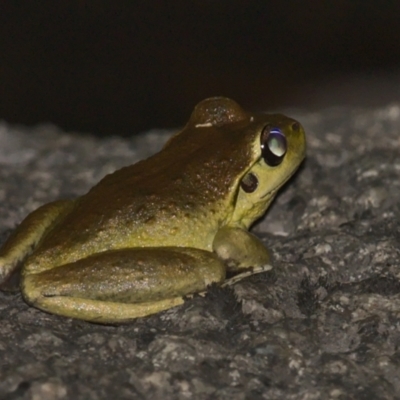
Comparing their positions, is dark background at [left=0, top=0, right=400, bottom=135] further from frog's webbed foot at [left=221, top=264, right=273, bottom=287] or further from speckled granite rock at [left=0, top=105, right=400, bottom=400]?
frog's webbed foot at [left=221, top=264, right=273, bottom=287]

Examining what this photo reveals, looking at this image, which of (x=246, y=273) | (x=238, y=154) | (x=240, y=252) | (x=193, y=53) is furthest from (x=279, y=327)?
(x=193, y=53)

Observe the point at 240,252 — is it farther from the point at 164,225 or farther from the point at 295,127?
the point at 295,127

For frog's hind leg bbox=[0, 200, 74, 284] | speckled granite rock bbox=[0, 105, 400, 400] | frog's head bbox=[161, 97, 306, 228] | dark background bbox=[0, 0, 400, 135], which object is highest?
dark background bbox=[0, 0, 400, 135]

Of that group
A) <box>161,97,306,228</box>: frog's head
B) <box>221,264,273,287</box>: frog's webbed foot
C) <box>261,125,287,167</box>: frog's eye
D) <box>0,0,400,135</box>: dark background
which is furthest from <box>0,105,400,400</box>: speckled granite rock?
<box>0,0,400,135</box>: dark background

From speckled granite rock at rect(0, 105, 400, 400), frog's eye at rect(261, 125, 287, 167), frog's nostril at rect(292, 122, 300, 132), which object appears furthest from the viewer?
frog's nostril at rect(292, 122, 300, 132)

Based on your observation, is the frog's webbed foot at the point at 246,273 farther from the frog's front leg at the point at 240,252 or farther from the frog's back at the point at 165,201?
the frog's back at the point at 165,201

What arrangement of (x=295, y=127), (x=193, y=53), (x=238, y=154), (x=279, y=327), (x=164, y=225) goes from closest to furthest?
(x=279, y=327), (x=164, y=225), (x=238, y=154), (x=295, y=127), (x=193, y=53)
